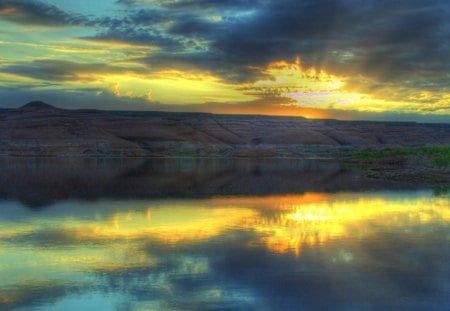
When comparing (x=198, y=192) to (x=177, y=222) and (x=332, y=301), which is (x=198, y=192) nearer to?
(x=177, y=222)

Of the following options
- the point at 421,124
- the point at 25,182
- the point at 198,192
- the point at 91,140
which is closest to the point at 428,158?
the point at 198,192

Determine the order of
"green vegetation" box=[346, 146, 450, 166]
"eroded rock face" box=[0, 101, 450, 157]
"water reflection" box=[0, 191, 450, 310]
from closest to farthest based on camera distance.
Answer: "water reflection" box=[0, 191, 450, 310], "green vegetation" box=[346, 146, 450, 166], "eroded rock face" box=[0, 101, 450, 157]

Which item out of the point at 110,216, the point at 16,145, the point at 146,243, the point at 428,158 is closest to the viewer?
the point at 146,243

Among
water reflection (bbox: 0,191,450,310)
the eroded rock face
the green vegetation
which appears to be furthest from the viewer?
the eroded rock face

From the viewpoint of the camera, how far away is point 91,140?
4035 inches

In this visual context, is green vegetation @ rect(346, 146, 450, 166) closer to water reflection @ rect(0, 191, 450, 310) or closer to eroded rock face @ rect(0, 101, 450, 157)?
eroded rock face @ rect(0, 101, 450, 157)

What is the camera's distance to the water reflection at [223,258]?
9570mm

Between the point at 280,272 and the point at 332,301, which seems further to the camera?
the point at 280,272

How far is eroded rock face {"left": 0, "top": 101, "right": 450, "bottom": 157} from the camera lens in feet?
317

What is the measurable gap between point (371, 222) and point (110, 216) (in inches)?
354

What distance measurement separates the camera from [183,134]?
124m

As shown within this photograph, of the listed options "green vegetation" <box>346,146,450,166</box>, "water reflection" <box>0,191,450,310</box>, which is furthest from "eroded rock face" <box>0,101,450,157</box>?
"water reflection" <box>0,191,450,310</box>

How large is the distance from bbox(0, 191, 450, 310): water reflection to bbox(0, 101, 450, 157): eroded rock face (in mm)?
69292

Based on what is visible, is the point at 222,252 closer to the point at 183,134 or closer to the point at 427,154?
the point at 427,154
